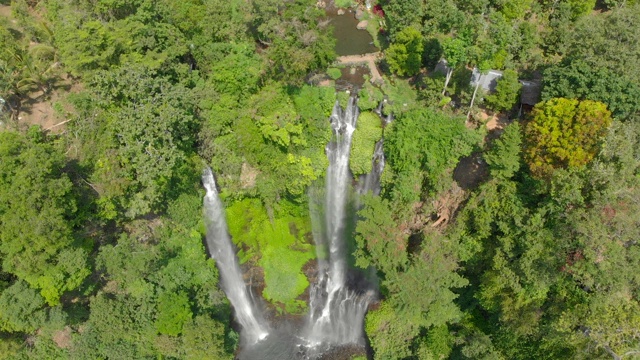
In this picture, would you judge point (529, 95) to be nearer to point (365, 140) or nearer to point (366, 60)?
point (365, 140)

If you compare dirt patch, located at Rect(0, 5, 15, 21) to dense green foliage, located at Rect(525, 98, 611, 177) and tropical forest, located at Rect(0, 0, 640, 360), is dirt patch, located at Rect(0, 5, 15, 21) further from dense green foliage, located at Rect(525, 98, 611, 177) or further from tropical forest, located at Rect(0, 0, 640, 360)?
dense green foliage, located at Rect(525, 98, 611, 177)

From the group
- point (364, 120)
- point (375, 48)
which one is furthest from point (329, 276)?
point (375, 48)

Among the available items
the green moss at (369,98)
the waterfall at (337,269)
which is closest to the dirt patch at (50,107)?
the waterfall at (337,269)

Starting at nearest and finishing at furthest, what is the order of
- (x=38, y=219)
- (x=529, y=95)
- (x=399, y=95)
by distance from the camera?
1. (x=38, y=219)
2. (x=529, y=95)
3. (x=399, y=95)

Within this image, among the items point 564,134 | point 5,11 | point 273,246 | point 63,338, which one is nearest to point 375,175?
point 273,246

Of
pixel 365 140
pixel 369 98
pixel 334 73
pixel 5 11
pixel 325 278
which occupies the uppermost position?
pixel 5 11

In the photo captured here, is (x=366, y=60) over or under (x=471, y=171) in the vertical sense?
over

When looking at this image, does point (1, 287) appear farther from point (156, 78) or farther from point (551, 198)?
point (551, 198)
